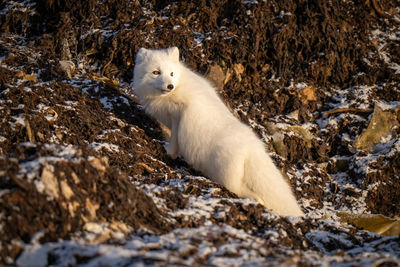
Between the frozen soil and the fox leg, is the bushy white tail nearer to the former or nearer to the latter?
the frozen soil

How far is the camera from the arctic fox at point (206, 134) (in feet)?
13.4

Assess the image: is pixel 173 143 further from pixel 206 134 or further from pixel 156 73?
pixel 156 73

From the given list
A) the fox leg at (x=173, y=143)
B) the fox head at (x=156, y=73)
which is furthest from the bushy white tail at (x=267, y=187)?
the fox head at (x=156, y=73)

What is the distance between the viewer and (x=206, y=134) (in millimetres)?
4301

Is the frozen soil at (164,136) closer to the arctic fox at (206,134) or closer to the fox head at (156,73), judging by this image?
the arctic fox at (206,134)

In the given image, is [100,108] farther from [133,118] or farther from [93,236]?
[93,236]

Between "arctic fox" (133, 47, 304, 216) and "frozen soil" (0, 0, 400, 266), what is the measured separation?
0.31 meters

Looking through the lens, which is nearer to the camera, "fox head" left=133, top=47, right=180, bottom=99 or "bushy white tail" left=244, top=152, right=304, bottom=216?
"bushy white tail" left=244, top=152, right=304, bottom=216

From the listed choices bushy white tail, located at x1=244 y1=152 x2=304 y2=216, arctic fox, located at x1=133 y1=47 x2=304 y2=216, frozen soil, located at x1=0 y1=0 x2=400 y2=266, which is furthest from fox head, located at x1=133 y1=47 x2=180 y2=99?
bushy white tail, located at x1=244 y1=152 x2=304 y2=216

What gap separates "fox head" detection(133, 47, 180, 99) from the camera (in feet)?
14.6

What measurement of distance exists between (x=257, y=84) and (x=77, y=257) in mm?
5262

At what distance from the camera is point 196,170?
4.53 meters

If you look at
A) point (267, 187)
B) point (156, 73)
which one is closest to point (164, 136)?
point (156, 73)

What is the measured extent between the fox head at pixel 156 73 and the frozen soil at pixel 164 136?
1.82 feet
